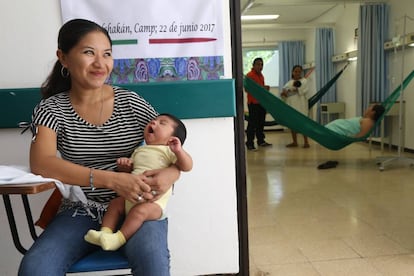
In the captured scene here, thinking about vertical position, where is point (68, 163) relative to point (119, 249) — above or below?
above

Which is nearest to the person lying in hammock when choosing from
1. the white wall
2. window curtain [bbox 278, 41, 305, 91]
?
the white wall

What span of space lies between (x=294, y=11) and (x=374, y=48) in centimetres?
236

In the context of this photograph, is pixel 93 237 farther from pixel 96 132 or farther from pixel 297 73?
pixel 297 73

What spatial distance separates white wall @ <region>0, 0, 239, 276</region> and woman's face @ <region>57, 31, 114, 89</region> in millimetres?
495

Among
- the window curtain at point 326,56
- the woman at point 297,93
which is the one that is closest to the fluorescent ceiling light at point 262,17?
the window curtain at point 326,56

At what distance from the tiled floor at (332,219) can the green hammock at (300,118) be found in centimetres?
36

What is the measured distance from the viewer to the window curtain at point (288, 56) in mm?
8727

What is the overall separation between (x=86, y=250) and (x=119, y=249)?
102 millimetres

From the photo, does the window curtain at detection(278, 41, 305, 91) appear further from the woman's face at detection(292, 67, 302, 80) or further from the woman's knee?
the woman's knee

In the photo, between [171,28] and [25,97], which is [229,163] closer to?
[171,28]

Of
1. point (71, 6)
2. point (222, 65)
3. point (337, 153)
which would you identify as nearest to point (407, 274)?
point (222, 65)

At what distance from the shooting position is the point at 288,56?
8773 mm

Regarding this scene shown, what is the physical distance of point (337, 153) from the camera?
539 centimetres

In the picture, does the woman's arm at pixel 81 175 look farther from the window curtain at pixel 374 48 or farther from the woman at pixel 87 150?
the window curtain at pixel 374 48
